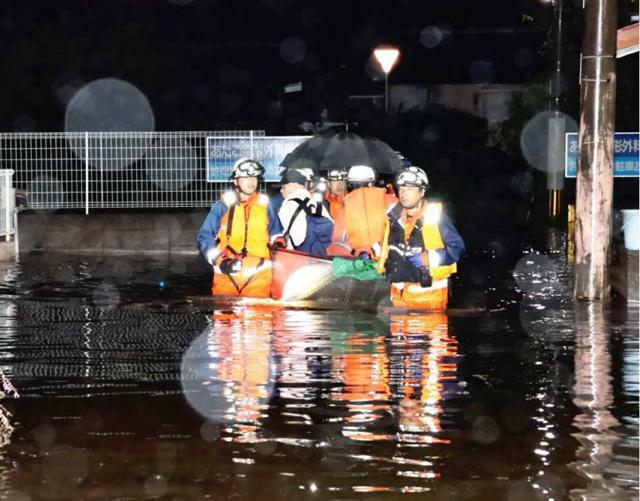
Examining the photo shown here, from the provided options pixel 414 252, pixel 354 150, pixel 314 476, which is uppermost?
pixel 354 150

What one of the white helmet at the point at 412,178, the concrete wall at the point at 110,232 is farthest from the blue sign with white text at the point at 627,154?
the concrete wall at the point at 110,232

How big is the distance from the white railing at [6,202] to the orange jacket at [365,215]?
8165mm

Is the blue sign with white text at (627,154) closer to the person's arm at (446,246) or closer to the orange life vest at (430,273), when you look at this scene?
the orange life vest at (430,273)

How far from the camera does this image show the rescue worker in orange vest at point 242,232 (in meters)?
14.3

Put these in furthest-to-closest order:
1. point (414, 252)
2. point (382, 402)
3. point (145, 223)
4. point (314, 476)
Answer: point (145, 223) < point (414, 252) < point (382, 402) < point (314, 476)

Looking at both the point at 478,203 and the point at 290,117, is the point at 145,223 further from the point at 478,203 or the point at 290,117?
the point at 290,117

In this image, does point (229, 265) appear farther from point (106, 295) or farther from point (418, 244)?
point (106, 295)

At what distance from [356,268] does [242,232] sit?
1.40 metres

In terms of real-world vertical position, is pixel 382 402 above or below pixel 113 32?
below

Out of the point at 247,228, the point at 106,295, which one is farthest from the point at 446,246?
the point at 106,295

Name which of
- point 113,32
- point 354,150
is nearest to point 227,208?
point 354,150

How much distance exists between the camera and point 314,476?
7336 millimetres

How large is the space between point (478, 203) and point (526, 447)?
81.9 ft

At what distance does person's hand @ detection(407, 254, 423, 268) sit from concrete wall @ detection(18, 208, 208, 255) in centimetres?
1053
